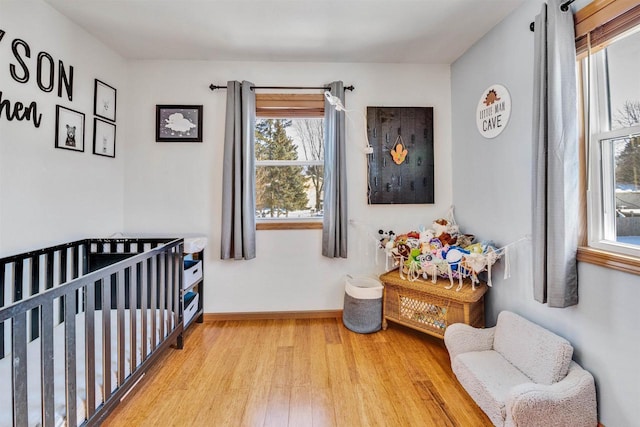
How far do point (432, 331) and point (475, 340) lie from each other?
0.38 m

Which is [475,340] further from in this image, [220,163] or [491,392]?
[220,163]

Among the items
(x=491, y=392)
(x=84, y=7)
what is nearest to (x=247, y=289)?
(x=491, y=392)

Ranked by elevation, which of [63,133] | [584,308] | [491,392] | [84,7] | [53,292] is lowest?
[491,392]

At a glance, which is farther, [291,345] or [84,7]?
[291,345]

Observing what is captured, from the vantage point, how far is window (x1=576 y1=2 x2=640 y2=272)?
131 centimetres

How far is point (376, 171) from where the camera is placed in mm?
2670

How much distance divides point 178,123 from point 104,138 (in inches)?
22.6

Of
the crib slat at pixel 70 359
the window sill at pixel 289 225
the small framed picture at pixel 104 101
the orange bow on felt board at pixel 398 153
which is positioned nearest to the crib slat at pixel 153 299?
the crib slat at pixel 70 359

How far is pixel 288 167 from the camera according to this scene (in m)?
2.75

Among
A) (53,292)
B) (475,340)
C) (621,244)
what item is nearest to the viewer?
(53,292)

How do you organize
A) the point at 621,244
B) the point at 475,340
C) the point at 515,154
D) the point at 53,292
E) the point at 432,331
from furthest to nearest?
the point at 432,331, the point at 515,154, the point at 475,340, the point at 621,244, the point at 53,292

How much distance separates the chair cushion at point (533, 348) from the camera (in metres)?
1.42

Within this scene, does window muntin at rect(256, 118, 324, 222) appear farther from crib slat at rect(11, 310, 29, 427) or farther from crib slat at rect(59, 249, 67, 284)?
crib slat at rect(11, 310, 29, 427)

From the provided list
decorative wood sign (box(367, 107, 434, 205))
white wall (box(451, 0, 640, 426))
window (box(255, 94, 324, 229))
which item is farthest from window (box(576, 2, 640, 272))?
window (box(255, 94, 324, 229))
